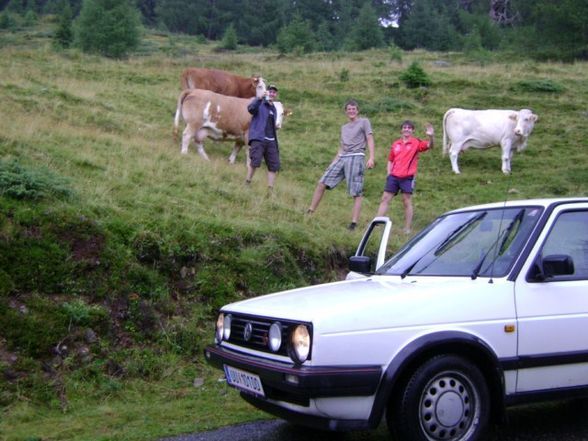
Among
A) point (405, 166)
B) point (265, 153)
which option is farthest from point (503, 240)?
point (265, 153)

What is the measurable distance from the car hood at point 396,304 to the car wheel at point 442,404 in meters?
0.31

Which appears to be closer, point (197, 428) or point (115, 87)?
point (197, 428)

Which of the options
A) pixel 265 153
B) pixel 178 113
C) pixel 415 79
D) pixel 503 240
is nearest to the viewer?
pixel 503 240

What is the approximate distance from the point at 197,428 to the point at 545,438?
8.23 feet

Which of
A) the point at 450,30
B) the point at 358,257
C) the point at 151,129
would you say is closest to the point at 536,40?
the point at 450,30

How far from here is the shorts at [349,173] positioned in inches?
449

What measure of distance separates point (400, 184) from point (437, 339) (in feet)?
22.7

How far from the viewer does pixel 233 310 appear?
18.0ft

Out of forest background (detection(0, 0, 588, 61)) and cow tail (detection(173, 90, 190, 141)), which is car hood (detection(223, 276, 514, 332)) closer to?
cow tail (detection(173, 90, 190, 141))

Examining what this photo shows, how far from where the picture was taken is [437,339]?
15.7 feet

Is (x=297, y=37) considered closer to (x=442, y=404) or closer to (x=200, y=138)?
(x=200, y=138)

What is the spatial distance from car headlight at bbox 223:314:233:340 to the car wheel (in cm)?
133

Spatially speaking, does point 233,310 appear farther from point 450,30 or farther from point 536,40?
point 450,30

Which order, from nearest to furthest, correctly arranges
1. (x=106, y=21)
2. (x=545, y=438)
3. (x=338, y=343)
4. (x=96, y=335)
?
(x=338, y=343) < (x=545, y=438) < (x=96, y=335) < (x=106, y=21)
